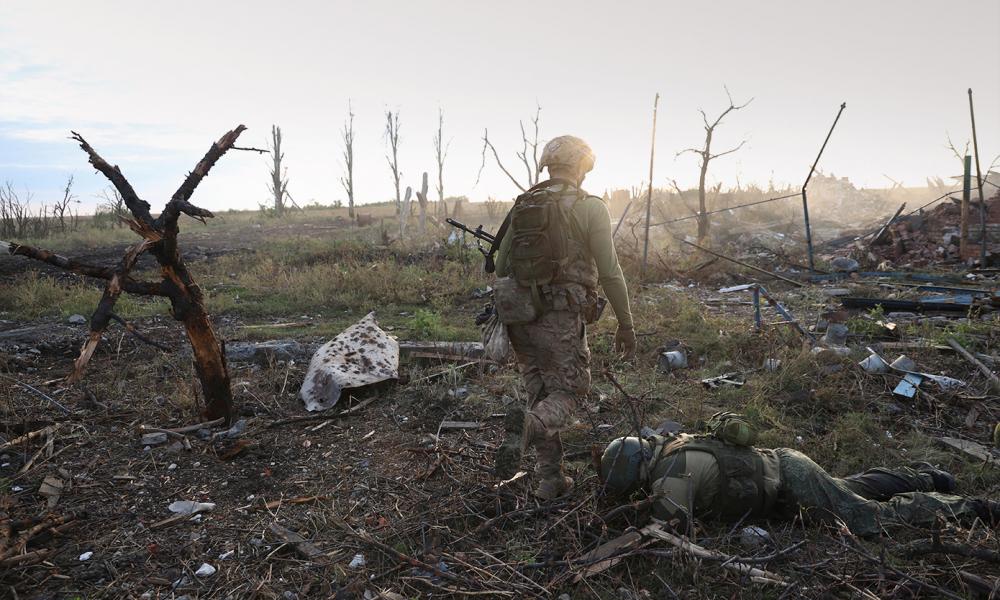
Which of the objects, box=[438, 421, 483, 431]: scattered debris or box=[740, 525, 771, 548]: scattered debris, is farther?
box=[438, 421, 483, 431]: scattered debris

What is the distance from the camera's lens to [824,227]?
18.9 metres

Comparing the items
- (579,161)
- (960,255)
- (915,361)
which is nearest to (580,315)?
(579,161)

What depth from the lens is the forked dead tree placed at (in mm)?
3127

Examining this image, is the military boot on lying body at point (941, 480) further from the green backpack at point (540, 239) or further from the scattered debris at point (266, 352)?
the scattered debris at point (266, 352)

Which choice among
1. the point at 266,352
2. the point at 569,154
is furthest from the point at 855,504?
the point at 266,352

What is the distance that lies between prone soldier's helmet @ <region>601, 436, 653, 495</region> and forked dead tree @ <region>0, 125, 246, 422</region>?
257 centimetres

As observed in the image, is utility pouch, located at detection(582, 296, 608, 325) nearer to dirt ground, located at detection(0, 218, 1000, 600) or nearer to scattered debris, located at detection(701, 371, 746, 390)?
dirt ground, located at detection(0, 218, 1000, 600)

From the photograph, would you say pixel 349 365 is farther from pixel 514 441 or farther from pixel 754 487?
pixel 754 487

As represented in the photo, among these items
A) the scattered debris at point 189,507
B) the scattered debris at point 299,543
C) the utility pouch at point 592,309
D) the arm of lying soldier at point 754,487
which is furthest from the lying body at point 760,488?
the scattered debris at point 189,507

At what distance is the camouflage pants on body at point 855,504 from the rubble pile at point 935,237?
31.2 ft

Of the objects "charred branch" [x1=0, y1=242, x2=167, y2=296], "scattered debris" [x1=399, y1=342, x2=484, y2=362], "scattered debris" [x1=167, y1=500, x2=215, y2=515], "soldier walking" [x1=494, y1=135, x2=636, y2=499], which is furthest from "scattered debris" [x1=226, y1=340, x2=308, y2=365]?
"soldier walking" [x1=494, y1=135, x2=636, y2=499]

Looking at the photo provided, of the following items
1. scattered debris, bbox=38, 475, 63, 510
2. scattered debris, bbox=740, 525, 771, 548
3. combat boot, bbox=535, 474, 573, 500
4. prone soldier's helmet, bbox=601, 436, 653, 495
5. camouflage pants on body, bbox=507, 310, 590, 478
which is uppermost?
camouflage pants on body, bbox=507, 310, 590, 478

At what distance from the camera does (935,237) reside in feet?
38.2

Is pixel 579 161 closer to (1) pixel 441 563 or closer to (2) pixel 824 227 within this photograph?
(1) pixel 441 563
